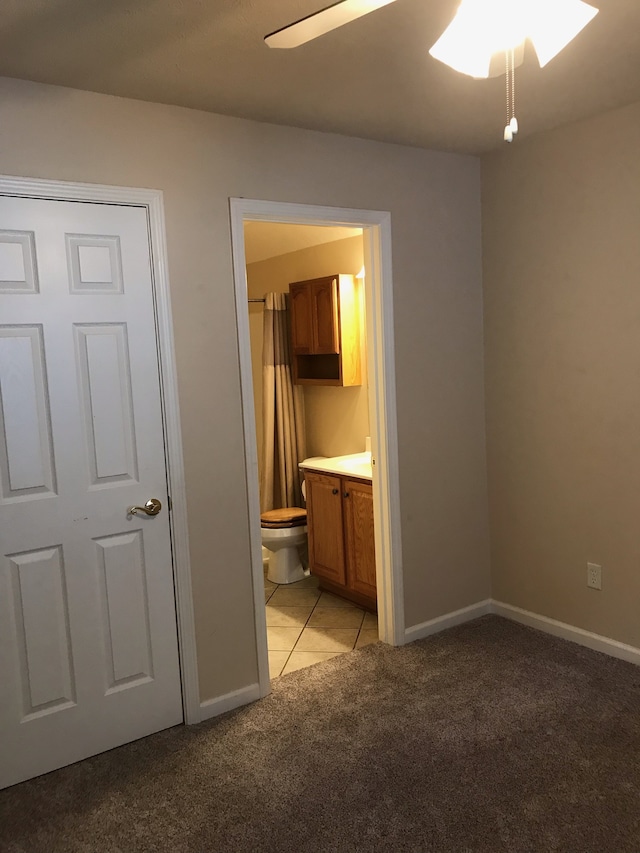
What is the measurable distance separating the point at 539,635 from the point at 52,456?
2.48 m

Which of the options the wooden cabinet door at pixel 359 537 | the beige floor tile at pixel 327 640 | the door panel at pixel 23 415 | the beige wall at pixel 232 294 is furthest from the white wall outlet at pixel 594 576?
the door panel at pixel 23 415

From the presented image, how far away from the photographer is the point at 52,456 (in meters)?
2.49

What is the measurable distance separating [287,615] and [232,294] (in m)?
2.00

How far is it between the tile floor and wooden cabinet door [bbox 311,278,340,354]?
5.09ft

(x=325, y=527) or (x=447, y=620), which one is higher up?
(x=325, y=527)

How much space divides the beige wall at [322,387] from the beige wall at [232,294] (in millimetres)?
1010

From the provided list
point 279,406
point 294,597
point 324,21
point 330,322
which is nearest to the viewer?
point 324,21

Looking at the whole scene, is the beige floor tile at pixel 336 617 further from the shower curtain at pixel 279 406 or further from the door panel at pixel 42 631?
the door panel at pixel 42 631

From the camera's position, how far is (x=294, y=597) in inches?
168

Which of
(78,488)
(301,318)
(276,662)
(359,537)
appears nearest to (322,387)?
(301,318)

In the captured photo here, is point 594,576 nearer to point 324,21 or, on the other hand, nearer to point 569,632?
point 569,632

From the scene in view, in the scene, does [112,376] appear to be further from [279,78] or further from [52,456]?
[279,78]

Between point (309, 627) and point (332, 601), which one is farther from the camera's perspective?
point (332, 601)

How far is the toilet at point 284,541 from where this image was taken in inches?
174
